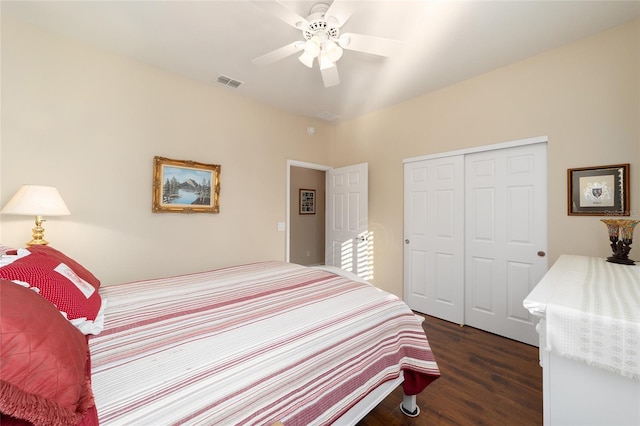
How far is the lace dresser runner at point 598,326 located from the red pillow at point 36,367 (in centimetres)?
149

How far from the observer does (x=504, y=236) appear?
8.74 feet

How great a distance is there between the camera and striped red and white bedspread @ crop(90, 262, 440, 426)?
761mm

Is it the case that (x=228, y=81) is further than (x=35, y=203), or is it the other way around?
(x=228, y=81)

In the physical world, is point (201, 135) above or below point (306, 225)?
above

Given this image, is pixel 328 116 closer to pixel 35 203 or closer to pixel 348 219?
pixel 348 219

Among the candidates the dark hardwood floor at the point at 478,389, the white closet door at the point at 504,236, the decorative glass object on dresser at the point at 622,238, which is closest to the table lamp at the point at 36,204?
the dark hardwood floor at the point at 478,389

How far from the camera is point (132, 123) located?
2537mm

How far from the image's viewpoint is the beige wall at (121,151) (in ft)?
6.77

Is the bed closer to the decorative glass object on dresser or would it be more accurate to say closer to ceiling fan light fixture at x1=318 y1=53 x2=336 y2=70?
the decorative glass object on dresser

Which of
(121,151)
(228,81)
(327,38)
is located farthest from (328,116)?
(121,151)

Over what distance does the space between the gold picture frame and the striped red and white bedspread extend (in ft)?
4.02

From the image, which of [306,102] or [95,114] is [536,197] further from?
[95,114]

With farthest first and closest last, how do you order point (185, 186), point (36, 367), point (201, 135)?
point (201, 135), point (185, 186), point (36, 367)

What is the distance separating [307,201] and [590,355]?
4996mm
